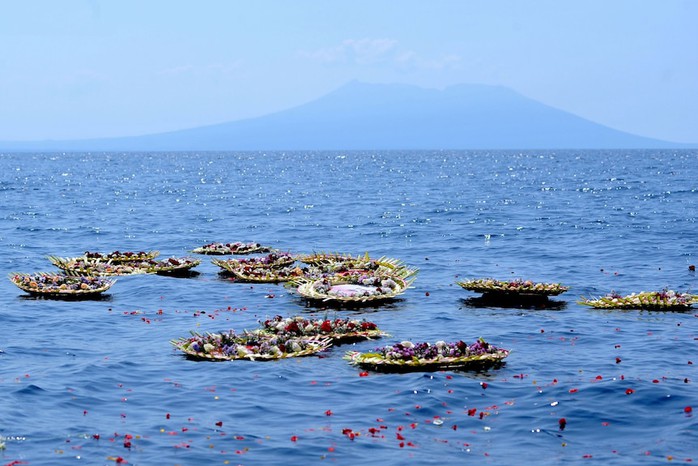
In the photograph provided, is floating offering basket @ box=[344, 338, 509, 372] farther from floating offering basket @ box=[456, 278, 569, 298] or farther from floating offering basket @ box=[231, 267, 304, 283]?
floating offering basket @ box=[231, 267, 304, 283]

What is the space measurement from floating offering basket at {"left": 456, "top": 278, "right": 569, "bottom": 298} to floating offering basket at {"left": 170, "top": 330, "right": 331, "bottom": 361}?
8.78 metres

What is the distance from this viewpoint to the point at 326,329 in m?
24.8

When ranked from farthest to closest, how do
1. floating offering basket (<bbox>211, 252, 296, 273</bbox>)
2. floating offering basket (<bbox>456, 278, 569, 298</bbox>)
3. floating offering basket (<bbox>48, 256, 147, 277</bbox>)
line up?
floating offering basket (<bbox>211, 252, 296, 273</bbox>) < floating offering basket (<bbox>48, 256, 147, 277</bbox>) < floating offering basket (<bbox>456, 278, 569, 298</bbox>)

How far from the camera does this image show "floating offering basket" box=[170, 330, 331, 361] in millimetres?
22906

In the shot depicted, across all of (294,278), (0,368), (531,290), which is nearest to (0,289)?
(294,278)

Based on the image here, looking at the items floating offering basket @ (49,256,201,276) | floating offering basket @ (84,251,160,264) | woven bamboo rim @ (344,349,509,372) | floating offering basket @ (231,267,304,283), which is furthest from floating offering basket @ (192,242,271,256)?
woven bamboo rim @ (344,349,509,372)

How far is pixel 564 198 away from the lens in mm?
95562

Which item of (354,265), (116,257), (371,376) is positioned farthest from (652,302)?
(116,257)

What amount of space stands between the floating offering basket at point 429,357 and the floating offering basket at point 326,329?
77.3 inches

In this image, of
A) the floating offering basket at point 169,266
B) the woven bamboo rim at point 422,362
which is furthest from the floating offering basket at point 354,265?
the woven bamboo rim at point 422,362

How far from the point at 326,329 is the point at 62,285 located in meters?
11.6

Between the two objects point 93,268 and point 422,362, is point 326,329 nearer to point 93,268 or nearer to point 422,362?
point 422,362

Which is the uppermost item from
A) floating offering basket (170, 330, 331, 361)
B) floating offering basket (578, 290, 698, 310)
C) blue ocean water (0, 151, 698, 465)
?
floating offering basket (578, 290, 698, 310)

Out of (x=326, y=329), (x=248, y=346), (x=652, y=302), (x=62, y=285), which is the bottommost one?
(x=248, y=346)
